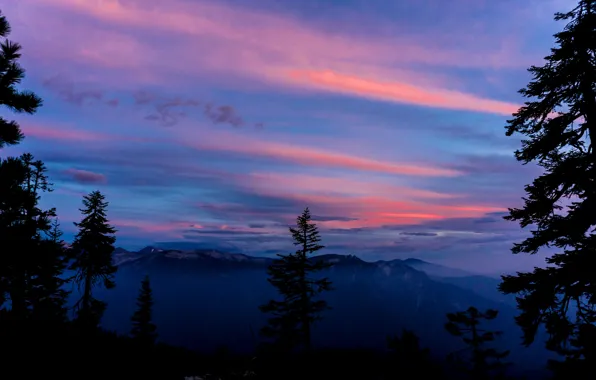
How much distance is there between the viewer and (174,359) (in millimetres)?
13234

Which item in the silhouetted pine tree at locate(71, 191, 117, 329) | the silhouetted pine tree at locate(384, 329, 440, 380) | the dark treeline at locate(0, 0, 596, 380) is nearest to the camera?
the dark treeline at locate(0, 0, 596, 380)

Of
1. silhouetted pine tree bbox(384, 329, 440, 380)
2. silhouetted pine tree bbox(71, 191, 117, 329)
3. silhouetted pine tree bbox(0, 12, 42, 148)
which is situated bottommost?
silhouetted pine tree bbox(384, 329, 440, 380)

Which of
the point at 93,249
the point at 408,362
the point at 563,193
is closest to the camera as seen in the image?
the point at 563,193

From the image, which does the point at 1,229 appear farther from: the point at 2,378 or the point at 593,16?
the point at 593,16

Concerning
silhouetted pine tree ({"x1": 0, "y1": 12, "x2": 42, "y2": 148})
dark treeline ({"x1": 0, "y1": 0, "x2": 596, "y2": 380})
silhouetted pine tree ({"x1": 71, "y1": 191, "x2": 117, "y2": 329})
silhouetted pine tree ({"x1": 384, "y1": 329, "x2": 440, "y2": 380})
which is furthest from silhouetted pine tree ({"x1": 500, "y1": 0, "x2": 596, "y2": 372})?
silhouetted pine tree ({"x1": 71, "y1": 191, "x2": 117, "y2": 329})

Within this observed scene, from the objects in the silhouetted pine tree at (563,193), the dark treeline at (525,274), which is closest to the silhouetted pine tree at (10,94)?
the dark treeline at (525,274)

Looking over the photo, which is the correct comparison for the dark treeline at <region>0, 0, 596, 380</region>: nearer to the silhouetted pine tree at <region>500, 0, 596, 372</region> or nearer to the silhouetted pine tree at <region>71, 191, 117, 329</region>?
the silhouetted pine tree at <region>500, 0, 596, 372</region>

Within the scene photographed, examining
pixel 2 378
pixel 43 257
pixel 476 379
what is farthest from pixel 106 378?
pixel 476 379

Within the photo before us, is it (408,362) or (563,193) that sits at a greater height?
(563,193)

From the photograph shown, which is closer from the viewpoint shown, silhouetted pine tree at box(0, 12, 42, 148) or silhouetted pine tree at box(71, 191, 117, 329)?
silhouetted pine tree at box(0, 12, 42, 148)

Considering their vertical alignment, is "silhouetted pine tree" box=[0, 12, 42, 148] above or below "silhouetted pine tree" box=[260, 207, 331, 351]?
above

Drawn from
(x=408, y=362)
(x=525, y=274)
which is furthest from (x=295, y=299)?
(x=525, y=274)

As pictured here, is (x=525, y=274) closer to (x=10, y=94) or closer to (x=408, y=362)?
(x=408, y=362)

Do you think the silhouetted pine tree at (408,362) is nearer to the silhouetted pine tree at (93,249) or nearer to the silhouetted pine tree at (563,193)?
the silhouetted pine tree at (563,193)
